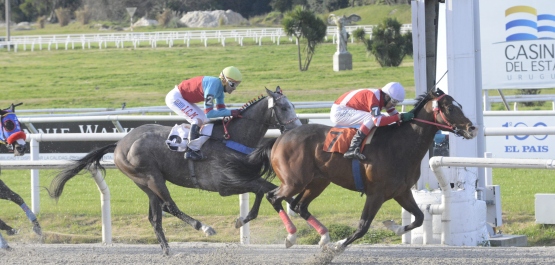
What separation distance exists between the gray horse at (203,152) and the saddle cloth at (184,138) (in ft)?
0.17

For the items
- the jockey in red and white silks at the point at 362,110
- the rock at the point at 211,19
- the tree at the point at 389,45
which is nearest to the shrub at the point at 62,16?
the rock at the point at 211,19

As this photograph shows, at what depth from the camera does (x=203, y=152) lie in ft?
21.7

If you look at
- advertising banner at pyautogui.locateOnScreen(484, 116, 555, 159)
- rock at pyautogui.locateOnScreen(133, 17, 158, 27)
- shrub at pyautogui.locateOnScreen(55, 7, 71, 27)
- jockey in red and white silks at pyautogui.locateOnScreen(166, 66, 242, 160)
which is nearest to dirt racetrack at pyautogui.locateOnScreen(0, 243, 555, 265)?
jockey in red and white silks at pyautogui.locateOnScreen(166, 66, 242, 160)

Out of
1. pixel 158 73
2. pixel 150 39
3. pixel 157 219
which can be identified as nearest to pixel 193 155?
pixel 157 219

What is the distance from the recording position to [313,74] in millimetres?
24625

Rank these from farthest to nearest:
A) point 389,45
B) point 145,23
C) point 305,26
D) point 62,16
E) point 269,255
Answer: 1. point 62,16
2. point 145,23
3. point 305,26
4. point 389,45
5. point 269,255

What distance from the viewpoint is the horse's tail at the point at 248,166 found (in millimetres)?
6457

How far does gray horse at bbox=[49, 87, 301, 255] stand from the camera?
6.57 meters

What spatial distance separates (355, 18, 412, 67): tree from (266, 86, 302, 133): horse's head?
17.5m

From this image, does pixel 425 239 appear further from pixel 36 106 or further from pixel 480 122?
pixel 36 106

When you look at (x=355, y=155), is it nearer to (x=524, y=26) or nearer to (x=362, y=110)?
(x=362, y=110)

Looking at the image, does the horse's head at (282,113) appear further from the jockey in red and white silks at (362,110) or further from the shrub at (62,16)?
the shrub at (62,16)

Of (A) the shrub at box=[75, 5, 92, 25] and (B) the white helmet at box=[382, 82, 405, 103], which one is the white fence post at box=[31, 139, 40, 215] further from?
(A) the shrub at box=[75, 5, 92, 25]

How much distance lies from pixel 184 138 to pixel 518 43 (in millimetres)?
7229
